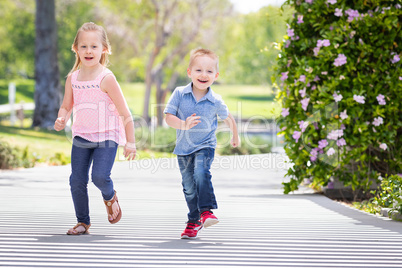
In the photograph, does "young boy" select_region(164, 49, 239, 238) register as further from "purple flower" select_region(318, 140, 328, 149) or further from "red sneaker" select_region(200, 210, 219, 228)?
"purple flower" select_region(318, 140, 328, 149)

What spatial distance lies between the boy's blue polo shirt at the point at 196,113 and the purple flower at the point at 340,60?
119 inches

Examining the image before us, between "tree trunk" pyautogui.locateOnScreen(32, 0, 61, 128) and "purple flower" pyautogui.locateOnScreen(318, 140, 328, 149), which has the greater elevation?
"tree trunk" pyautogui.locateOnScreen(32, 0, 61, 128)

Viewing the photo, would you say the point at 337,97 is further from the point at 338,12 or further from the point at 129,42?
the point at 129,42

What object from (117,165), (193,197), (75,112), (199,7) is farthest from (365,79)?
(199,7)

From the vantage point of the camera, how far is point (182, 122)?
5652 mm

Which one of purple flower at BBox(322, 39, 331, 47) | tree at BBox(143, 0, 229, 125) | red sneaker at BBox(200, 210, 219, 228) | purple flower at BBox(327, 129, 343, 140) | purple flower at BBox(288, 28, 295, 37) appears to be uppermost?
tree at BBox(143, 0, 229, 125)

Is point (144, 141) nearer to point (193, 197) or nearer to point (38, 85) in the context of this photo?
point (38, 85)

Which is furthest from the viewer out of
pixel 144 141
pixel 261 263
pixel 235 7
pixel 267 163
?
pixel 235 7

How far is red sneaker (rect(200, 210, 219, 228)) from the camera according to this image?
223 inches

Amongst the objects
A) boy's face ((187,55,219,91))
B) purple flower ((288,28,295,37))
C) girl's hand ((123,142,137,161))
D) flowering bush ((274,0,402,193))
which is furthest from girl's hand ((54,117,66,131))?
purple flower ((288,28,295,37))

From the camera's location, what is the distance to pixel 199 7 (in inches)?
1244

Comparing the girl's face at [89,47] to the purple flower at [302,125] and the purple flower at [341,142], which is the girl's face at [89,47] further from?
the purple flower at [341,142]

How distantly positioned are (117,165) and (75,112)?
367 inches

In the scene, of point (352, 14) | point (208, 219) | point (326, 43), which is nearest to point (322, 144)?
point (326, 43)
